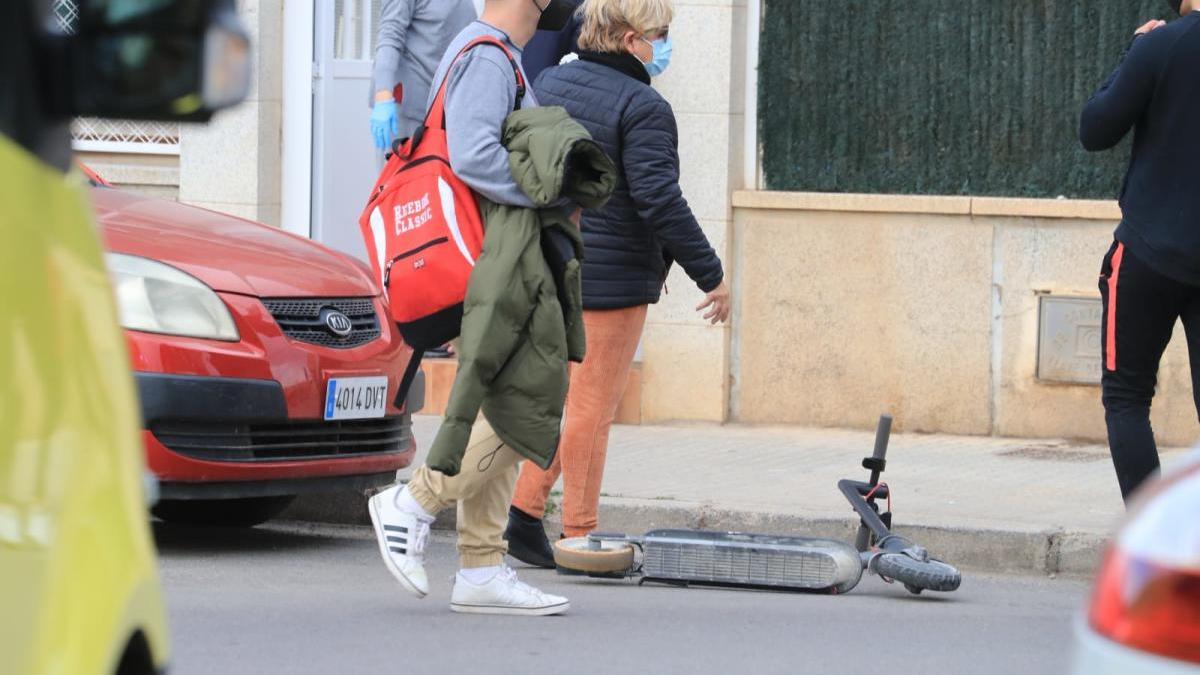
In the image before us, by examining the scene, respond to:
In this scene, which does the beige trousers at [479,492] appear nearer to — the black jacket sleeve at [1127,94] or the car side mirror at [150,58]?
the black jacket sleeve at [1127,94]

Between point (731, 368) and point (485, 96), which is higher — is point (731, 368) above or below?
below

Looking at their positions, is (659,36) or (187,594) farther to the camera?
(659,36)

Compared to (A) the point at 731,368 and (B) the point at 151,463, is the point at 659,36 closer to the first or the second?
(B) the point at 151,463

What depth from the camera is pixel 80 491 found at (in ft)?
7.41

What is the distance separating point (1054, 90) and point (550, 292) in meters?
4.92

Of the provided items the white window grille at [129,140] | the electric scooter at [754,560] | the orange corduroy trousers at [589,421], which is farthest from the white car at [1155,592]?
the white window grille at [129,140]

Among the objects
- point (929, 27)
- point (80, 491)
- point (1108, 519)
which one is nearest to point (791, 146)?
point (929, 27)

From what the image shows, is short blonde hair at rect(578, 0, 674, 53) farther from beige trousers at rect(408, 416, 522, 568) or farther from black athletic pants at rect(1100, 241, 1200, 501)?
black athletic pants at rect(1100, 241, 1200, 501)

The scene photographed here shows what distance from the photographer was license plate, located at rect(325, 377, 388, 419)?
6684 mm

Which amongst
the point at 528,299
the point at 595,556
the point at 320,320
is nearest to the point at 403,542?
the point at 528,299

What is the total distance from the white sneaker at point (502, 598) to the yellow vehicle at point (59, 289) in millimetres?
3372

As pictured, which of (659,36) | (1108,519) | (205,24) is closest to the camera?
(205,24)

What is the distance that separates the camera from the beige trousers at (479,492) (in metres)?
5.55

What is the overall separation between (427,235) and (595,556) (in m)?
1.32
